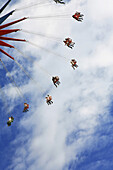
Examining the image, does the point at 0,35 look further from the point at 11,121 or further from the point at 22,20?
the point at 11,121

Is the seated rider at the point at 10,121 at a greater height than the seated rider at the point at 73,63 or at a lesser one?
lesser

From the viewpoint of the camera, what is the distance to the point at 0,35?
21.4m

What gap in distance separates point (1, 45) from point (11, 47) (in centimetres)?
111

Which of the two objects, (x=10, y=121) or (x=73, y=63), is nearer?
(x=10, y=121)

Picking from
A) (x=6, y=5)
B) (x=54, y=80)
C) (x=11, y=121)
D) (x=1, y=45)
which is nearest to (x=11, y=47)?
(x=1, y=45)

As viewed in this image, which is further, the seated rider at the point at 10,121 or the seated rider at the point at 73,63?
the seated rider at the point at 73,63

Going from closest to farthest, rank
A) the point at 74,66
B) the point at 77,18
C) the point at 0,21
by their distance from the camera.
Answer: the point at 0,21 < the point at 77,18 < the point at 74,66

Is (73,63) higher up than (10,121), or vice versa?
(73,63)

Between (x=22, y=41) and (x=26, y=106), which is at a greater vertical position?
(x=22, y=41)

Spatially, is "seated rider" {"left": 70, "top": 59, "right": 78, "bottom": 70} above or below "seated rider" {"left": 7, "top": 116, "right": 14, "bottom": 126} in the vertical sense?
above

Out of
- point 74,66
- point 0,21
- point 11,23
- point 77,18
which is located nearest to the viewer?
point 0,21

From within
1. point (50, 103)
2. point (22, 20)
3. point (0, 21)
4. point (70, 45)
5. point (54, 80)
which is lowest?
point (50, 103)

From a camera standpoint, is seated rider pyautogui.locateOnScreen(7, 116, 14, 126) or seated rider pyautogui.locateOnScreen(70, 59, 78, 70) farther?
seated rider pyautogui.locateOnScreen(70, 59, 78, 70)

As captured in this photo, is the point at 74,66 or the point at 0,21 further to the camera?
the point at 74,66
